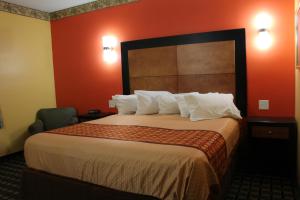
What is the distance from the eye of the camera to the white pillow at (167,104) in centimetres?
308

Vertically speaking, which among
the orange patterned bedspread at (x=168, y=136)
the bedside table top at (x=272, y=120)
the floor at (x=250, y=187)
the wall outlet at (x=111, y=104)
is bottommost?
the floor at (x=250, y=187)

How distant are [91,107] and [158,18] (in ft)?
6.19

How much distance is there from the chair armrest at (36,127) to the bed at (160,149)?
4.42 feet

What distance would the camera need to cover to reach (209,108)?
8.82 ft

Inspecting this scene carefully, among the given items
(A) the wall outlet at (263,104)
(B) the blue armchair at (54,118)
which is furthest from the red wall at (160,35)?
(B) the blue armchair at (54,118)

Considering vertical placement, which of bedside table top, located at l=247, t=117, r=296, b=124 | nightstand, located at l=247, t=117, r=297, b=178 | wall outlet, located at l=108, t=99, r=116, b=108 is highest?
wall outlet, located at l=108, t=99, r=116, b=108

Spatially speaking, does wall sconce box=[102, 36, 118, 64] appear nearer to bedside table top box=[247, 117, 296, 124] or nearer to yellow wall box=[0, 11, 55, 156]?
yellow wall box=[0, 11, 55, 156]

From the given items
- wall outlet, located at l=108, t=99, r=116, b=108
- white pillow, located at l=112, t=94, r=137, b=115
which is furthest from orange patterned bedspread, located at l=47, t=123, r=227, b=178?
wall outlet, located at l=108, t=99, r=116, b=108

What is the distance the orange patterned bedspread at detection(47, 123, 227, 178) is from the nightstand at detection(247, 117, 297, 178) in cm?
93

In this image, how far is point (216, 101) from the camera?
2730 millimetres

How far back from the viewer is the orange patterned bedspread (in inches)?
69.0

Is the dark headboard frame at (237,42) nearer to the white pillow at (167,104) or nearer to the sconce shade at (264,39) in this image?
the sconce shade at (264,39)

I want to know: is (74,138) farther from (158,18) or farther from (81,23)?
(81,23)

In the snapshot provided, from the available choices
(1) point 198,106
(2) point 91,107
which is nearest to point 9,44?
(2) point 91,107
